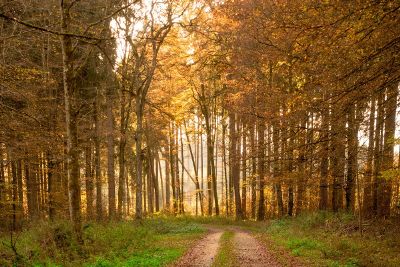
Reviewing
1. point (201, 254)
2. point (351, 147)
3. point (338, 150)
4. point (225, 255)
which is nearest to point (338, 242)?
point (351, 147)

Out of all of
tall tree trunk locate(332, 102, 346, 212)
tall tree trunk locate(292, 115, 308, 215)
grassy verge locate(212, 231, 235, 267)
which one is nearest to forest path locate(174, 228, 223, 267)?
grassy verge locate(212, 231, 235, 267)

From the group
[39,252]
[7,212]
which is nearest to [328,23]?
[39,252]

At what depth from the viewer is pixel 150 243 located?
44.6 ft

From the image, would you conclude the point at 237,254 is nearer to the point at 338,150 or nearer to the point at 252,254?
the point at 252,254

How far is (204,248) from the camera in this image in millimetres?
12867

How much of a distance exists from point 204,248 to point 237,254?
A: 5.61 feet

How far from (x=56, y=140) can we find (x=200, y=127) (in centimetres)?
1944

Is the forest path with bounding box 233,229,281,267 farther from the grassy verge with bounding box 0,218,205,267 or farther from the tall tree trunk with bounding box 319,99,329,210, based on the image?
the tall tree trunk with bounding box 319,99,329,210

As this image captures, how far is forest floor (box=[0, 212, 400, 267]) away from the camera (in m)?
9.65

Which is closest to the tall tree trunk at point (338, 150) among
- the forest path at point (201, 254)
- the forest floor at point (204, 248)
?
the forest floor at point (204, 248)

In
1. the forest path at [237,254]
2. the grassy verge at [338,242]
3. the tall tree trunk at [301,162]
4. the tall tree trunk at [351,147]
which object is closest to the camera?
the grassy verge at [338,242]

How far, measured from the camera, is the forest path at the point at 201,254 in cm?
1020

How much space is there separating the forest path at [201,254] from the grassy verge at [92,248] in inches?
13.6

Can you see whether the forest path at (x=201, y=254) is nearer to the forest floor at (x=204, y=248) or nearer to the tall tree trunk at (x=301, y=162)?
the forest floor at (x=204, y=248)
